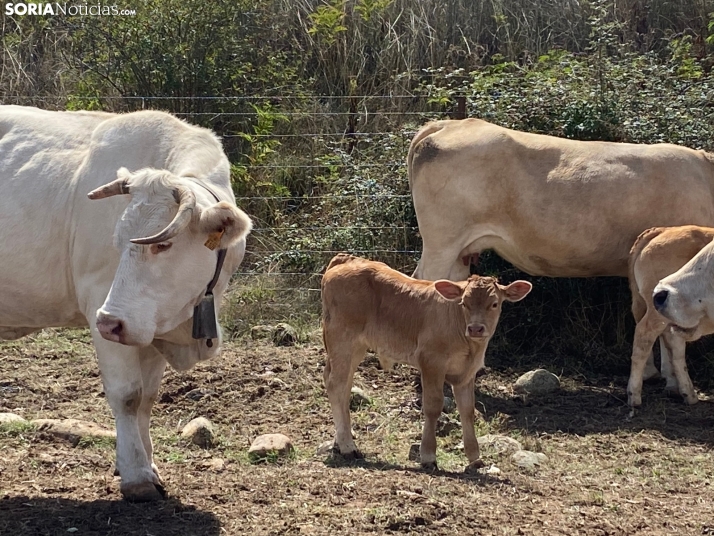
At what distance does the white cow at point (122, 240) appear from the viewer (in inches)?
183

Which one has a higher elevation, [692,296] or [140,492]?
[692,296]

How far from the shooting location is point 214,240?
188 inches

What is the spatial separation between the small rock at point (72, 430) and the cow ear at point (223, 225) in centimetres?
202

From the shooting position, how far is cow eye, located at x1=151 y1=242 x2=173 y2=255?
4.63 metres

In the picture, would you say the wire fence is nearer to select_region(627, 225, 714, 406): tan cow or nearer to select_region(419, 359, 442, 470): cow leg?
select_region(627, 225, 714, 406): tan cow

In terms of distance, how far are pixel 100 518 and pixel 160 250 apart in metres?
1.28

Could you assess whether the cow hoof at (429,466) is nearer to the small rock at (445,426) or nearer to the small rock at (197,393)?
the small rock at (445,426)

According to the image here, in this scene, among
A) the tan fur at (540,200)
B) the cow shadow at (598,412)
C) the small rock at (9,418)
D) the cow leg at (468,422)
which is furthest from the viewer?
the tan fur at (540,200)

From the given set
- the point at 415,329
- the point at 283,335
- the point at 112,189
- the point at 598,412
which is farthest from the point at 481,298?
the point at 283,335

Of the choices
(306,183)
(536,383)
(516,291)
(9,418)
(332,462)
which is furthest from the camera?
(306,183)

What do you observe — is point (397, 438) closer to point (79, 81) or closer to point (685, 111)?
point (685, 111)

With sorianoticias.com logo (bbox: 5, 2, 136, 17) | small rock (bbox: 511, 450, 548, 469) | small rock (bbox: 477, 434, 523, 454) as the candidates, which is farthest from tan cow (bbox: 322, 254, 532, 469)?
sorianoticias.com logo (bbox: 5, 2, 136, 17)

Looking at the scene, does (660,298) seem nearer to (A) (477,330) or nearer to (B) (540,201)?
(A) (477,330)

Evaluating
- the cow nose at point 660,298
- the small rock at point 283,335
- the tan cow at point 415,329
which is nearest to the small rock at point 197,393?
the small rock at point 283,335
